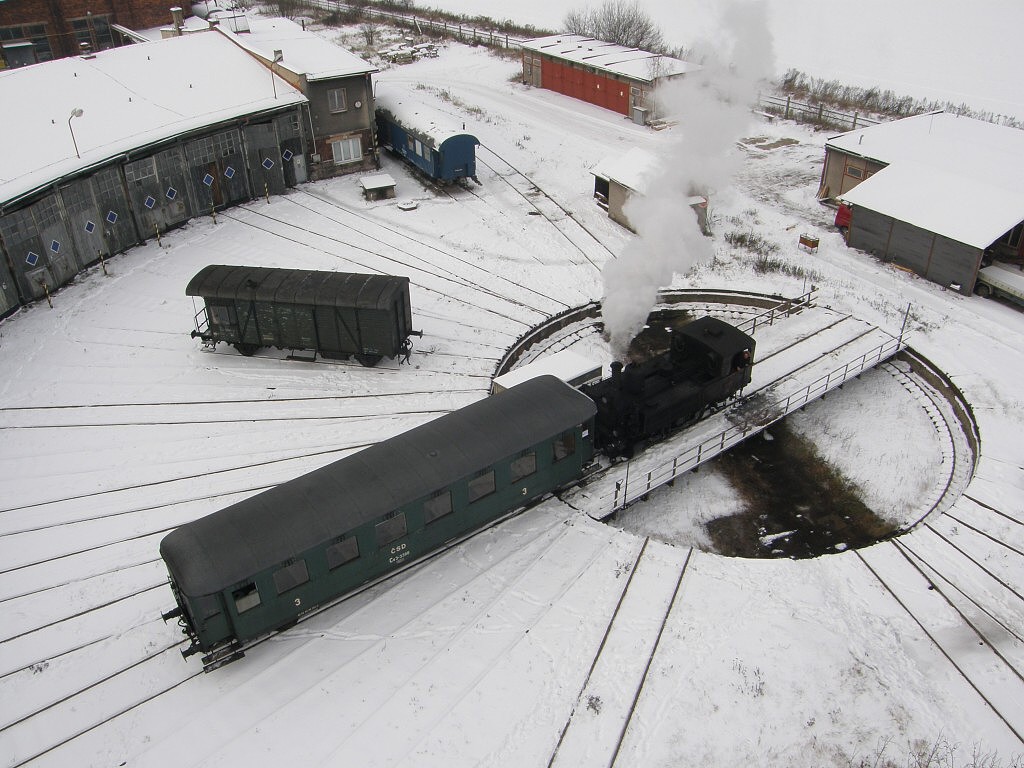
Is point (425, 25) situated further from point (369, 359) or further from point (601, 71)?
point (369, 359)

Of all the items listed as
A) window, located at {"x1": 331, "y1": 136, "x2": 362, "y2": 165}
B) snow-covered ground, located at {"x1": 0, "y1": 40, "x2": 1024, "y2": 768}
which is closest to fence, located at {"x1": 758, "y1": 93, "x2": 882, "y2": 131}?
snow-covered ground, located at {"x1": 0, "y1": 40, "x2": 1024, "y2": 768}

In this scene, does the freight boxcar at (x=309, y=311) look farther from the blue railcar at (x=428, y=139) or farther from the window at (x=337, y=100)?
the window at (x=337, y=100)

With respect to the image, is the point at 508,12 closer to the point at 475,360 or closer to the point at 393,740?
the point at 475,360

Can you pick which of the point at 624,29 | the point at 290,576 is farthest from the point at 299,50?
the point at 290,576

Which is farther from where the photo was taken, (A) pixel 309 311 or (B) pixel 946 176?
(B) pixel 946 176

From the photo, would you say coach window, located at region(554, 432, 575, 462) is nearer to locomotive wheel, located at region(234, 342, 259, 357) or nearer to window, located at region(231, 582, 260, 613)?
window, located at region(231, 582, 260, 613)

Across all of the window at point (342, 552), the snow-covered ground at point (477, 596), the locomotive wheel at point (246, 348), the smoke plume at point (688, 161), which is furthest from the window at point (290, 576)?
the smoke plume at point (688, 161)
